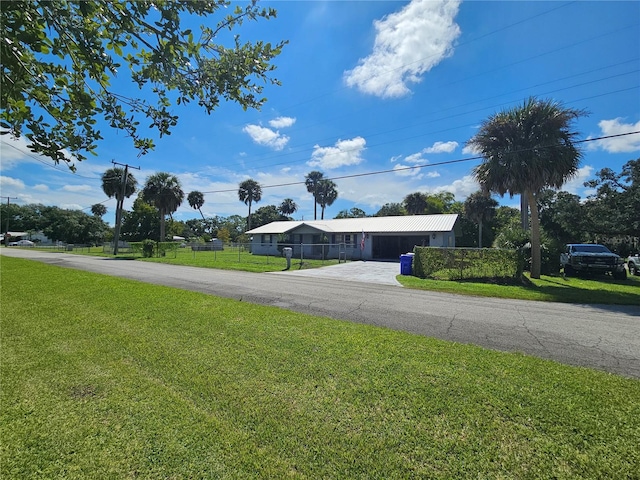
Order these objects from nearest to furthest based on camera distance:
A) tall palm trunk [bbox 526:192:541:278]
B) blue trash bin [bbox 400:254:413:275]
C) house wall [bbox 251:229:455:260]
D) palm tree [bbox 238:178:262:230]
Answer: tall palm trunk [bbox 526:192:541:278]
blue trash bin [bbox 400:254:413:275]
house wall [bbox 251:229:455:260]
palm tree [bbox 238:178:262:230]

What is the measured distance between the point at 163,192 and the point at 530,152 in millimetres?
43400

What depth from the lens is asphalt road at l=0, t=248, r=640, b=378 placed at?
4.98 meters

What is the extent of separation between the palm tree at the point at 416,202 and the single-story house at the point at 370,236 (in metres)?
18.5

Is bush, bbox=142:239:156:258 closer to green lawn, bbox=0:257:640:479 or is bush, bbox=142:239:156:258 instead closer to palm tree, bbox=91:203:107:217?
green lawn, bbox=0:257:640:479

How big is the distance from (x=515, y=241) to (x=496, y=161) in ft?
22.2

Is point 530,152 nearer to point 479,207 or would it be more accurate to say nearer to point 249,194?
point 479,207

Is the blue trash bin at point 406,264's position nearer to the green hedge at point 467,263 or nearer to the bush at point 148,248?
the green hedge at point 467,263

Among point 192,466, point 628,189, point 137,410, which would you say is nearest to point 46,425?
point 137,410

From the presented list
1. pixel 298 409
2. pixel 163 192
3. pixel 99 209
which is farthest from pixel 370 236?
pixel 99 209

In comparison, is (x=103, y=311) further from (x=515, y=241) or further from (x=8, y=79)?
(x=515, y=241)

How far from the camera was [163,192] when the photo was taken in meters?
44.2

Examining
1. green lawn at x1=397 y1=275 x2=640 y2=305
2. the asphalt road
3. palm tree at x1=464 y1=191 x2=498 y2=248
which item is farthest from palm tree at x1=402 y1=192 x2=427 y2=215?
the asphalt road

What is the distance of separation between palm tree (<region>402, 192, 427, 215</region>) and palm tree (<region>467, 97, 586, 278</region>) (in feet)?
111

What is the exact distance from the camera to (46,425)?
273 centimetres
